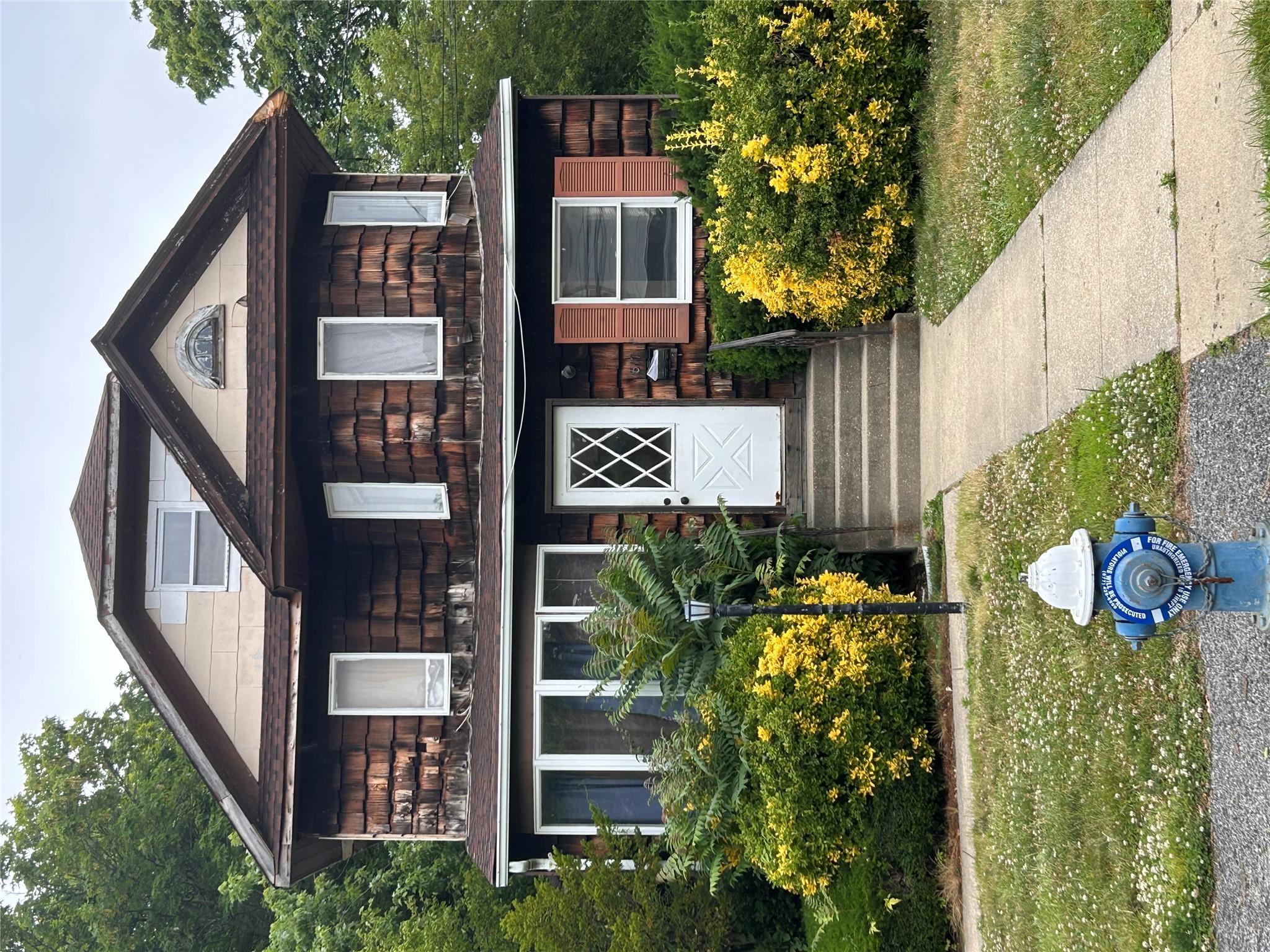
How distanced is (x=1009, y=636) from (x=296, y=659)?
27.1ft

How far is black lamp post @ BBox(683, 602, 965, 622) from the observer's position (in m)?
7.73

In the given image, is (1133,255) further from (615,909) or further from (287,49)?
(287,49)

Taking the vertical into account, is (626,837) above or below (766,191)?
below

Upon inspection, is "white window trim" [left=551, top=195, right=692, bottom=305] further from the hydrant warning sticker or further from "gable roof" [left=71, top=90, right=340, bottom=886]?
the hydrant warning sticker

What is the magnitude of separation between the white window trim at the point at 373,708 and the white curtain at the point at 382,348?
361 centimetres

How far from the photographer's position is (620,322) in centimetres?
1166

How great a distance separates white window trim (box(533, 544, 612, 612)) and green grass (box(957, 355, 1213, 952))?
15.9 ft

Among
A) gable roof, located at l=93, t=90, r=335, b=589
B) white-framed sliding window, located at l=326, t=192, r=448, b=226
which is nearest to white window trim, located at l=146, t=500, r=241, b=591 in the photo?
gable roof, located at l=93, t=90, r=335, b=589

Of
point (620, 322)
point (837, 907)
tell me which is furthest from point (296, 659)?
point (837, 907)

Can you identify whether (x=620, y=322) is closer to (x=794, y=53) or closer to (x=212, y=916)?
(x=794, y=53)

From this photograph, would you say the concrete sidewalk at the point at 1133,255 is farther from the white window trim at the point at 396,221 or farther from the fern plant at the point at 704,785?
the white window trim at the point at 396,221

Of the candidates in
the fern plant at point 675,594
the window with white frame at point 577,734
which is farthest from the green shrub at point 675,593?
the window with white frame at point 577,734

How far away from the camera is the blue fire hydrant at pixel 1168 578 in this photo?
4.39 meters

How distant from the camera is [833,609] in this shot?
763 centimetres
